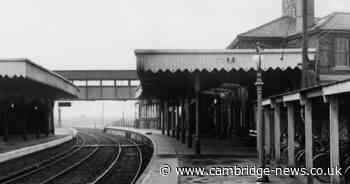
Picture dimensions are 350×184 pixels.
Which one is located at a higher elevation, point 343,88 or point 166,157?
point 343,88

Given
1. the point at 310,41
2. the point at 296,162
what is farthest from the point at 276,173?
the point at 310,41

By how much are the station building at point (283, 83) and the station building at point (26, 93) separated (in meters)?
4.80

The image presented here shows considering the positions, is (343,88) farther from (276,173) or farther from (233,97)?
(233,97)

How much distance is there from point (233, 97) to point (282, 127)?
40.9 ft

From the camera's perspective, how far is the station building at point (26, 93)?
20.5 m

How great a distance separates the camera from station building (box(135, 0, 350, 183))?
12312 millimetres

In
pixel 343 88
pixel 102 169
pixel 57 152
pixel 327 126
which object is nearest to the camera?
pixel 343 88

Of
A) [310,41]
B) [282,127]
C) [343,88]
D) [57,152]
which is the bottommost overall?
[57,152]

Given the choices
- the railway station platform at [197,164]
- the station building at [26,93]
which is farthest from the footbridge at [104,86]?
the railway station platform at [197,164]

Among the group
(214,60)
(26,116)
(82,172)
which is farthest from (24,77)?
(26,116)

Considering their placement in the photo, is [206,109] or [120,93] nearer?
[206,109]

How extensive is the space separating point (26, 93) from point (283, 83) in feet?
56.0

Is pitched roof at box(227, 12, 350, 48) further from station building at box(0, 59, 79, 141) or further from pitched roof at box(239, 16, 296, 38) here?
station building at box(0, 59, 79, 141)

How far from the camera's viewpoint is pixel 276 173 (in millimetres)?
14258
